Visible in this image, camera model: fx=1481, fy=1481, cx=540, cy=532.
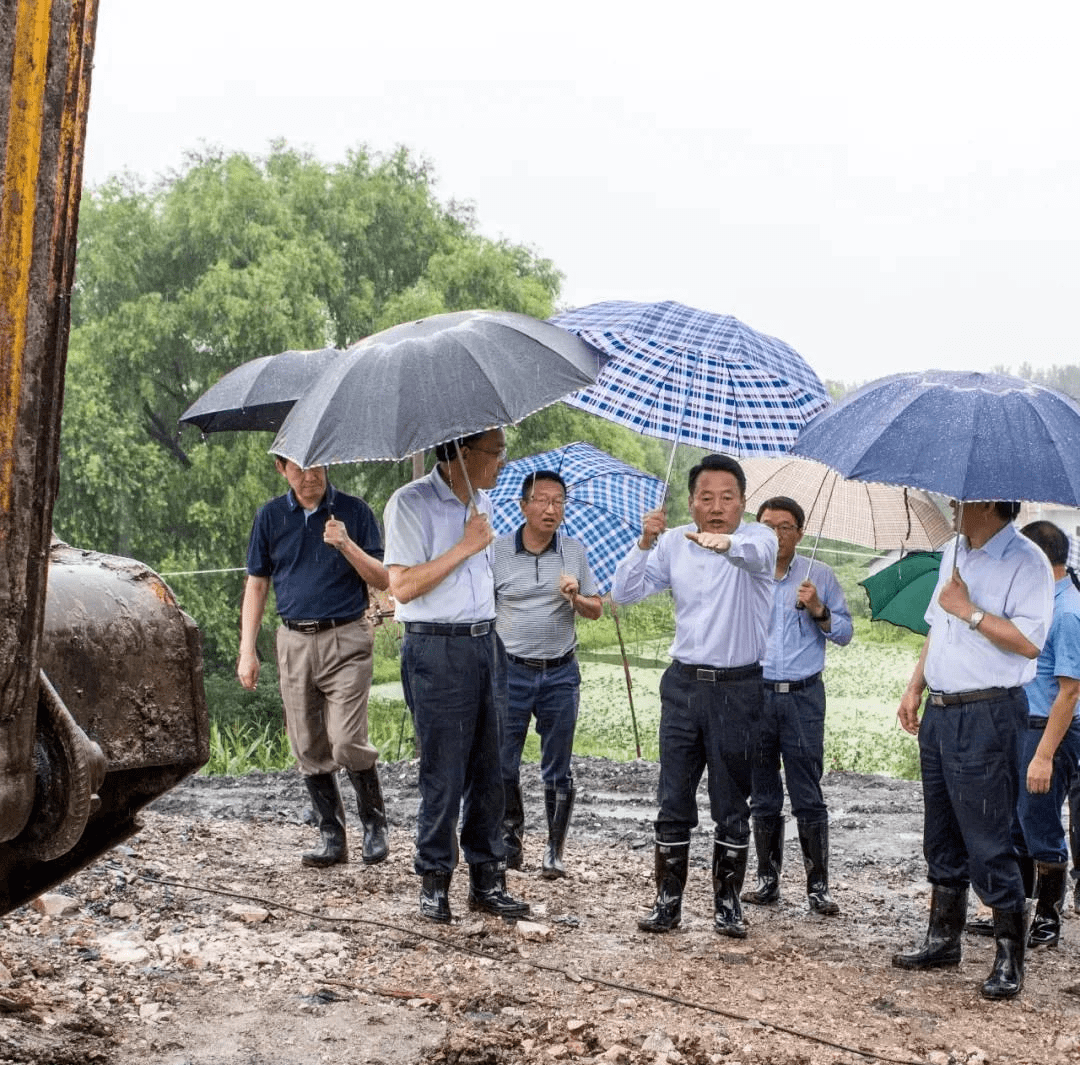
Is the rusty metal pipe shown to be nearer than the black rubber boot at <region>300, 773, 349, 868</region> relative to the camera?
Yes

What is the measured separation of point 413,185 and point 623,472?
21.4m

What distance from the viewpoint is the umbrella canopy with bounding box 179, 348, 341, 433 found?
6.99 metres

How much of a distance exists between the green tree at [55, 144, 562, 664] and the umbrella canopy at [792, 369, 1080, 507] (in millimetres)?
18884

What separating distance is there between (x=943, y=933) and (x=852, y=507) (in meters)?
2.61

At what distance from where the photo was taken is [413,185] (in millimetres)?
28922

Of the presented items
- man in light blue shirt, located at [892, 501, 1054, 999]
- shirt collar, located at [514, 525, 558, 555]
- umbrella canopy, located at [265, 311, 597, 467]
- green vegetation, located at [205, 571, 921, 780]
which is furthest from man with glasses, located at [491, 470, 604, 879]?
green vegetation, located at [205, 571, 921, 780]

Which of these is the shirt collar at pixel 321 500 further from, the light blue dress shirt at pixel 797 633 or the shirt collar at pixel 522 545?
the light blue dress shirt at pixel 797 633

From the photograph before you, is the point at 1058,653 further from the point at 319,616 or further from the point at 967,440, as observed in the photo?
the point at 319,616

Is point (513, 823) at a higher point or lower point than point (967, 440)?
lower

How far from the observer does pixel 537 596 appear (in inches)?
277

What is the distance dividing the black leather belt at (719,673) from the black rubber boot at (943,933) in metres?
1.04

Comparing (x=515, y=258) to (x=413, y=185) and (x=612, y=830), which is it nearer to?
(x=413, y=185)

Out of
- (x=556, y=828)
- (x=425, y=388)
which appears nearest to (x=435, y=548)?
(x=425, y=388)

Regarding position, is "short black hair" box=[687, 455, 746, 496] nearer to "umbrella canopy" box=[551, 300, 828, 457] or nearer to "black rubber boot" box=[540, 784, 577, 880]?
"umbrella canopy" box=[551, 300, 828, 457]
